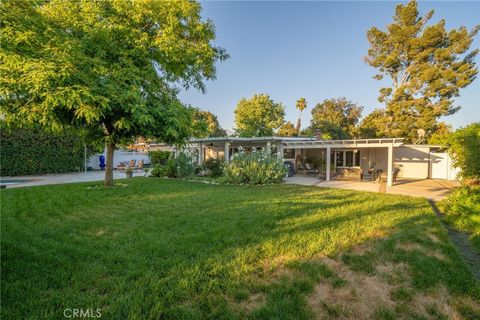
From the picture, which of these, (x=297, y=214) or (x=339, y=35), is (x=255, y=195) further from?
(x=339, y=35)

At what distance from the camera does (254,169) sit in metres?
12.4

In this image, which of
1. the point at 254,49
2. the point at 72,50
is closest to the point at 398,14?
the point at 254,49

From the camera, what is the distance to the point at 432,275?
3326 millimetres

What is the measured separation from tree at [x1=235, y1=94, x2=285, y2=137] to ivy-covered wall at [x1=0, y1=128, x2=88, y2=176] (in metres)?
22.6

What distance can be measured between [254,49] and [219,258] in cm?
1396

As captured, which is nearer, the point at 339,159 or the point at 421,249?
the point at 421,249

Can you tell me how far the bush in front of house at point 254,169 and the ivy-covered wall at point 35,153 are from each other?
8992 mm

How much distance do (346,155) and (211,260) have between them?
19.6 meters

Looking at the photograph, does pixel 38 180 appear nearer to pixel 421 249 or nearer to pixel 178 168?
pixel 178 168

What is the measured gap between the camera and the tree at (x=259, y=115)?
36875 mm

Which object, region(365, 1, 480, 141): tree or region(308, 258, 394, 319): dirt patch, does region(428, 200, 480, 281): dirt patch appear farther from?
region(365, 1, 480, 141): tree

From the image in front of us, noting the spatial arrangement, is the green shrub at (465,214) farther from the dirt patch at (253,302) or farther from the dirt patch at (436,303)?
the dirt patch at (253,302)

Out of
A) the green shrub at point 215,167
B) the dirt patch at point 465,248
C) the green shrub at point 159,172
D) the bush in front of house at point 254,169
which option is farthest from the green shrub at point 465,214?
the green shrub at point 159,172

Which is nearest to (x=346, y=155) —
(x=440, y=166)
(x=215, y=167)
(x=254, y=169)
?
(x=440, y=166)
